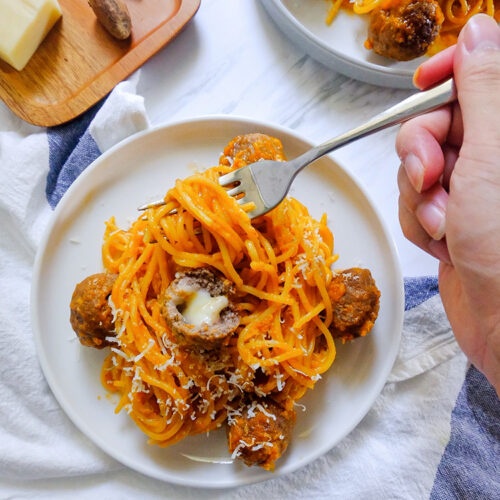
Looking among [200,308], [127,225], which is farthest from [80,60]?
[200,308]

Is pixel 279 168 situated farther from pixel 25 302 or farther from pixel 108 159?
pixel 25 302

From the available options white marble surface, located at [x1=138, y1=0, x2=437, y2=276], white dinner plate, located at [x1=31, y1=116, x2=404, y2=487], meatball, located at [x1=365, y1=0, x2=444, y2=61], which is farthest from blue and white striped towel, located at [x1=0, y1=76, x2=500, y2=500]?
meatball, located at [x1=365, y1=0, x2=444, y2=61]

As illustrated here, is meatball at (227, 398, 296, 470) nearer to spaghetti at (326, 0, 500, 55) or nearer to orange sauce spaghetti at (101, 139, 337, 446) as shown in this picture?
orange sauce spaghetti at (101, 139, 337, 446)

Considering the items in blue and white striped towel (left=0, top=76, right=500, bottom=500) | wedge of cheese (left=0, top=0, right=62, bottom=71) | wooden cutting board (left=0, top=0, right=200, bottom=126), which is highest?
wedge of cheese (left=0, top=0, right=62, bottom=71)

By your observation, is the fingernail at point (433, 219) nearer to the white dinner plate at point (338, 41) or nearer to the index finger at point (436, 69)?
the index finger at point (436, 69)

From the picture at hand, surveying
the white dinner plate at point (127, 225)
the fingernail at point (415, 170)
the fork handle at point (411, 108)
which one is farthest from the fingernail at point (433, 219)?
the fork handle at point (411, 108)

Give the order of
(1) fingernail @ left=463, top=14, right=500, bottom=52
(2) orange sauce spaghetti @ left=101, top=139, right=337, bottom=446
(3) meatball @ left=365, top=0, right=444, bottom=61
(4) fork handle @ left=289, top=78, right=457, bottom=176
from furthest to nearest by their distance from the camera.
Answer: (3) meatball @ left=365, top=0, right=444, bottom=61 < (2) orange sauce spaghetti @ left=101, top=139, right=337, bottom=446 < (4) fork handle @ left=289, top=78, right=457, bottom=176 < (1) fingernail @ left=463, top=14, right=500, bottom=52

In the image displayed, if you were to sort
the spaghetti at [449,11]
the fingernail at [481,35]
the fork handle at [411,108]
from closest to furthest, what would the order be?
the fingernail at [481,35]
the fork handle at [411,108]
the spaghetti at [449,11]
